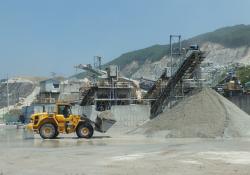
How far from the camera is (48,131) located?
3416 cm

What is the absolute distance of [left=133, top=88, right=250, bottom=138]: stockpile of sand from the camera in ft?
116

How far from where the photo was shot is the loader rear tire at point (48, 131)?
112ft

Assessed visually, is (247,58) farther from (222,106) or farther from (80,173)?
(80,173)

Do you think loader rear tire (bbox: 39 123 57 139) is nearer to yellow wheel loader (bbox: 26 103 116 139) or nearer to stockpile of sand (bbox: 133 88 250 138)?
yellow wheel loader (bbox: 26 103 116 139)

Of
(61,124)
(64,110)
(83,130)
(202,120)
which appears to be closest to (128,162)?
(83,130)

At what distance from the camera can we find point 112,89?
5225 cm

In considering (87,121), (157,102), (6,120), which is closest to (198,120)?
(87,121)

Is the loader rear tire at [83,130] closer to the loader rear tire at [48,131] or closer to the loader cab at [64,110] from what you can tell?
the loader cab at [64,110]

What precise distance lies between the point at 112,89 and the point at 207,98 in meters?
14.4

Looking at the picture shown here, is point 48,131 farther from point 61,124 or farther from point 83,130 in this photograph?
point 83,130

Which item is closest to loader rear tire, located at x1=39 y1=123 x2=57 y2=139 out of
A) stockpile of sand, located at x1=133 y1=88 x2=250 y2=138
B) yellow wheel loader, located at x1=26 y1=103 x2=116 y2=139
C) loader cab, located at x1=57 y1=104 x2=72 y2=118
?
yellow wheel loader, located at x1=26 y1=103 x2=116 y2=139

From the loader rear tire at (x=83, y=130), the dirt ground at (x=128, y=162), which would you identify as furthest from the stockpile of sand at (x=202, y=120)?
the dirt ground at (x=128, y=162)

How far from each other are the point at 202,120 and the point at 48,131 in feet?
36.5

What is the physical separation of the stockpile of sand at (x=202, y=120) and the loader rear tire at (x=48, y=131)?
7.18 m
